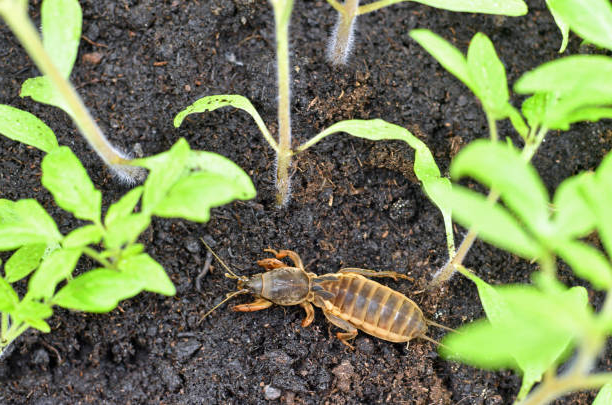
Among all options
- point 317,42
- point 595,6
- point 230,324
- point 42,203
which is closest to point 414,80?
point 317,42

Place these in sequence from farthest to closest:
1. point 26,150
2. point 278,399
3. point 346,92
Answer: point 346,92 < point 26,150 < point 278,399

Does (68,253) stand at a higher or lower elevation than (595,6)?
lower

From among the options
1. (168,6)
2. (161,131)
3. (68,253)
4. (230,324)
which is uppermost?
(168,6)

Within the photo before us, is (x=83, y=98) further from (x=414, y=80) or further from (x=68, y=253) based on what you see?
(x=414, y=80)

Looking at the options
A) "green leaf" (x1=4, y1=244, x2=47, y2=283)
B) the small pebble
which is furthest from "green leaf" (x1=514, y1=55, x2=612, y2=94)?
"green leaf" (x1=4, y1=244, x2=47, y2=283)

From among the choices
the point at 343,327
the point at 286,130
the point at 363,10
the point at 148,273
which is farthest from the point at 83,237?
the point at 363,10

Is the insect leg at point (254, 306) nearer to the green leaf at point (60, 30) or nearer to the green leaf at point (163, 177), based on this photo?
the green leaf at point (163, 177)

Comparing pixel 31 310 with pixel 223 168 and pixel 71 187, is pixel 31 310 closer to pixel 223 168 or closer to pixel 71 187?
pixel 71 187
